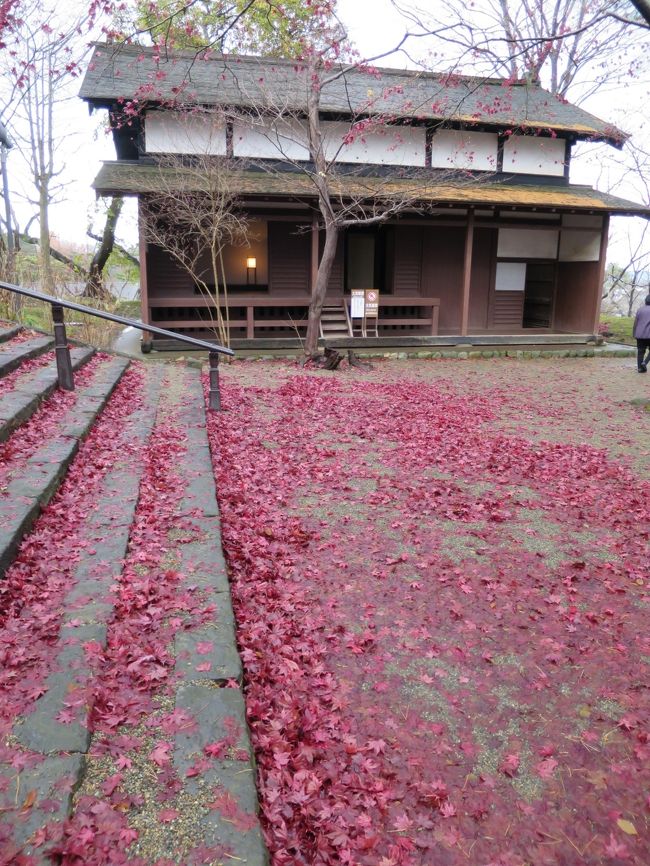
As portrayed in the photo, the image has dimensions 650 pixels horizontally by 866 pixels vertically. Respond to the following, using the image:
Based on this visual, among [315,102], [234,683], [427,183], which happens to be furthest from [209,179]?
[234,683]

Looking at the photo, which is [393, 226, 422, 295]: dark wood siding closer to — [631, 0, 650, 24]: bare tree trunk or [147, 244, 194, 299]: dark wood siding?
[147, 244, 194, 299]: dark wood siding

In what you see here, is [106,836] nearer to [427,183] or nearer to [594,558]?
[594,558]

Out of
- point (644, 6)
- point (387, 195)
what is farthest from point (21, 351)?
point (387, 195)

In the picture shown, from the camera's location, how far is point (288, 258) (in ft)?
53.1

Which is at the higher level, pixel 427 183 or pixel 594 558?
pixel 427 183

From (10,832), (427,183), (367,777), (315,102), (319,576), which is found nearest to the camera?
(10,832)

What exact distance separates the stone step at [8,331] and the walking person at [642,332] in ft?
35.0

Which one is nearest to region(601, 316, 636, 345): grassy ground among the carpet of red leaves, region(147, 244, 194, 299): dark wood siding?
region(147, 244, 194, 299): dark wood siding

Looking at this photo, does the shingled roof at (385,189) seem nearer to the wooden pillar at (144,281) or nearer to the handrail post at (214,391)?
the wooden pillar at (144,281)

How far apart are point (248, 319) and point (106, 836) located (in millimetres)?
12820

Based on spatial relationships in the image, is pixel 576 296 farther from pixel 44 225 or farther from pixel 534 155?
pixel 44 225

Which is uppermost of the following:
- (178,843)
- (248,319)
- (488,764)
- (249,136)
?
(249,136)

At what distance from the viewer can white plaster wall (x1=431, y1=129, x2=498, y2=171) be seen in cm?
1507

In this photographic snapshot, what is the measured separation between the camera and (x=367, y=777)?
2.35m
